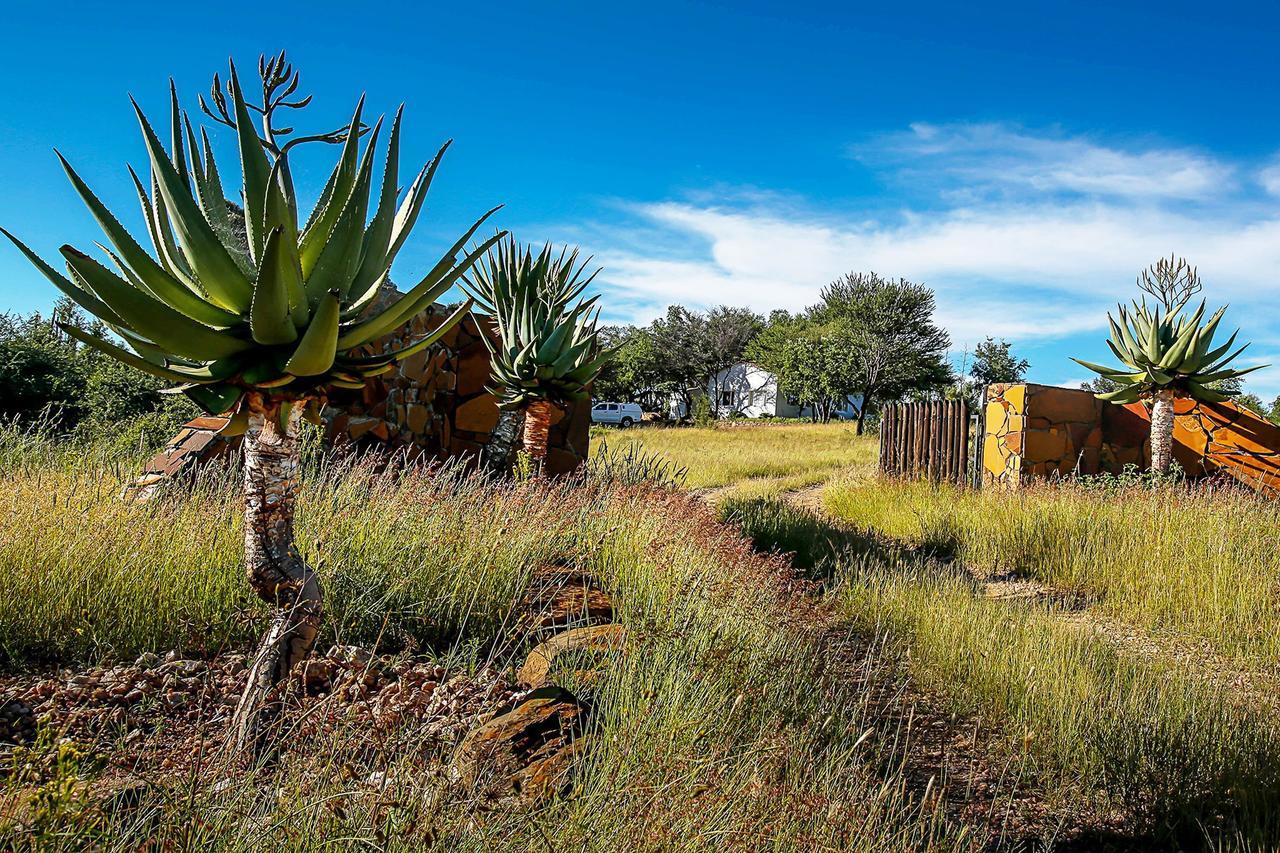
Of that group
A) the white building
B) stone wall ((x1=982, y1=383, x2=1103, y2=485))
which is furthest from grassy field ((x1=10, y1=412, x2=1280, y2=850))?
the white building

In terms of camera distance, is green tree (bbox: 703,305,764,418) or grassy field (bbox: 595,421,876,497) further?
green tree (bbox: 703,305,764,418)

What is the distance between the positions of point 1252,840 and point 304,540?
4.03m

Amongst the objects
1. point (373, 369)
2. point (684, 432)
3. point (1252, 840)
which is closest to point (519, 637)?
point (373, 369)

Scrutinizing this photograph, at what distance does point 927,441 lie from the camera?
12055 mm

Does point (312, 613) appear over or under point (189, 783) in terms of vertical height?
over

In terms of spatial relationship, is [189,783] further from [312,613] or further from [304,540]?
[304,540]

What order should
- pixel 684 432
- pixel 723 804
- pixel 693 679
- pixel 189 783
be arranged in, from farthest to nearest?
1. pixel 684 432
2. pixel 693 679
3. pixel 723 804
4. pixel 189 783

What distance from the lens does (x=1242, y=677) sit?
420 centimetres

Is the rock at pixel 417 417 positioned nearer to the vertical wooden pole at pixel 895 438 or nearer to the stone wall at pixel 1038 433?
the stone wall at pixel 1038 433

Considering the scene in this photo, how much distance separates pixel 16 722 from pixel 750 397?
1769 inches

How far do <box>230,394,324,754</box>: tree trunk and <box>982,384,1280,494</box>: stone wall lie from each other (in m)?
10.2

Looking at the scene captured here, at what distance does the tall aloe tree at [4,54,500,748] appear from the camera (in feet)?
6.61

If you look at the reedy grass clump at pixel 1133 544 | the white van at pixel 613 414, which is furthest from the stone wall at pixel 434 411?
the white van at pixel 613 414

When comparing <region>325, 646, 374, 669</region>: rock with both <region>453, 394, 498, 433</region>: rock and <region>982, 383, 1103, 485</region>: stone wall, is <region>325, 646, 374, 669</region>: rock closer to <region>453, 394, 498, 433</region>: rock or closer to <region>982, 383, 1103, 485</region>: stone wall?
<region>453, 394, 498, 433</region>: rock
